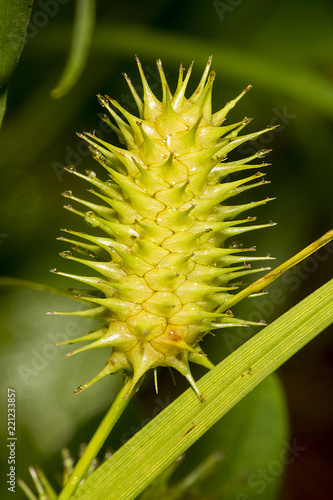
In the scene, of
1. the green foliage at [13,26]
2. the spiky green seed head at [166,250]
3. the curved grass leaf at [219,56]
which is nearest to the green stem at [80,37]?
the green foliage at [13,26]

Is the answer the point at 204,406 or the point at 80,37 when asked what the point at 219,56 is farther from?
the point at 204,406

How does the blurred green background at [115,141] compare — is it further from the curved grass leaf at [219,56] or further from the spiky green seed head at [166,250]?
the spiky green seed head at [166,250]

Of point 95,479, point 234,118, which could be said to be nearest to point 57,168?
point 234,118

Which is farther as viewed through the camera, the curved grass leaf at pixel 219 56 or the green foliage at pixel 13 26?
the curved grass leaf at pixel 219 56

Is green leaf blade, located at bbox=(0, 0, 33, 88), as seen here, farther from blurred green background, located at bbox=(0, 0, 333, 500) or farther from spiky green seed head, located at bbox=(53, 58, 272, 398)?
blurred green background, located at bbox=(0, 0, 333, 500)

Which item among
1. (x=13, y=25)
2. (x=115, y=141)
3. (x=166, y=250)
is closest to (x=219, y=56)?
(x=115, y=141)
